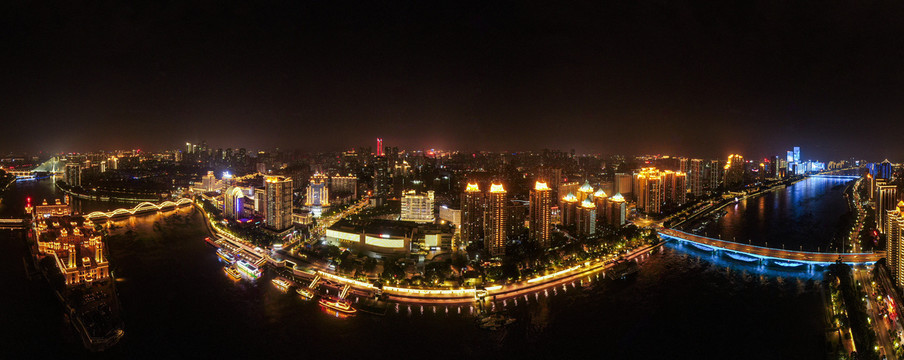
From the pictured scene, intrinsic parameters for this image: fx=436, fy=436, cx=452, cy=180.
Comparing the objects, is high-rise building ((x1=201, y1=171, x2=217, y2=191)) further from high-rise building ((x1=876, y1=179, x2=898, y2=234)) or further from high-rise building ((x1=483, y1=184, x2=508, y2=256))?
high-rise building ((x1=876, y1=179, x2=898, y2=234))

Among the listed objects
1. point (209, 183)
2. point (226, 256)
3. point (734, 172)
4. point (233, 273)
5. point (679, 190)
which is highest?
point (734, 172)

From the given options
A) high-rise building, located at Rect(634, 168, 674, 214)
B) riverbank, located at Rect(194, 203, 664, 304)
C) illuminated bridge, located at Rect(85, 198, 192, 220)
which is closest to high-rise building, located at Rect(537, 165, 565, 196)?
high-rise building, located at Rect(634, 168, 674, 214)

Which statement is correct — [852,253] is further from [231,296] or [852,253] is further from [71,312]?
[71,312]

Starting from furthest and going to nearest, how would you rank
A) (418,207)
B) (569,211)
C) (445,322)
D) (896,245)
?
(418,207)
(569,211)
(896,245)
(445,322)

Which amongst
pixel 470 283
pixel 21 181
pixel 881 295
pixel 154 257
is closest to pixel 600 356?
pixel 470 283

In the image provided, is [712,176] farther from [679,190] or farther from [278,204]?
[278,204]

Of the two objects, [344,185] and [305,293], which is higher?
[344,185]

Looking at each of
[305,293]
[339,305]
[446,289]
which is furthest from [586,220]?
[305,293]
